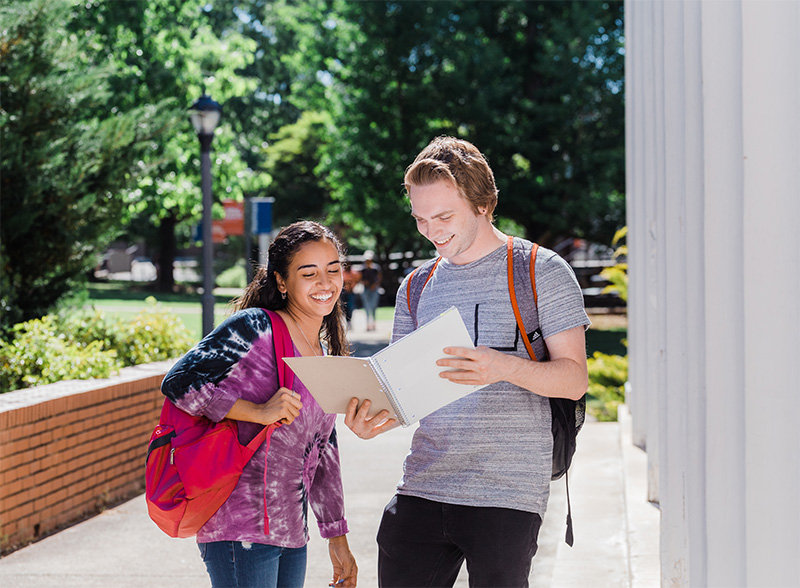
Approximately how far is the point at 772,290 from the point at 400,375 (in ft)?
3.30

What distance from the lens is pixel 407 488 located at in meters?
3.04

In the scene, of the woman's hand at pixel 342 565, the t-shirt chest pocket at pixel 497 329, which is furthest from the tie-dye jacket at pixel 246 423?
the t-shirt chest pocket at pixel 497 329

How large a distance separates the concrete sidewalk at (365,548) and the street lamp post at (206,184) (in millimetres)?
4601

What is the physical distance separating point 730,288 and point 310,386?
46.5 inches

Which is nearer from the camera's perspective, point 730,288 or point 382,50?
point 730,288

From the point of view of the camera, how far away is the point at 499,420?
288 centimetres

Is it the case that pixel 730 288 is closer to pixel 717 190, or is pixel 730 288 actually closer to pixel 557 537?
pixel 717 190

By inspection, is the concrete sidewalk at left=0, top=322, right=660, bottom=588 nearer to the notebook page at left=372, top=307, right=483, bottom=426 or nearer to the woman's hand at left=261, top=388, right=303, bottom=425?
the notebook page at left=372, top=307, right=483, bottom=426

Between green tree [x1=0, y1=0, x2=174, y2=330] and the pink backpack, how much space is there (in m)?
6.17

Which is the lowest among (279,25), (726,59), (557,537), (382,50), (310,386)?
(557,537)

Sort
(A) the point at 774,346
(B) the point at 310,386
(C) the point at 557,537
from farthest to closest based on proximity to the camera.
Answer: (C) the point at 557,537 → (B) the point at 310,386 → (A) the point at 774,346

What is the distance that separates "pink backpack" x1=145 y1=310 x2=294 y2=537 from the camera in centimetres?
270

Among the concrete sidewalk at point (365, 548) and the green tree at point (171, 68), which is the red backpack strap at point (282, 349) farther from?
the green tree at point (171, 68)

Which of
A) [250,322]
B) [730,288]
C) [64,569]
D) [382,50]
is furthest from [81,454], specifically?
[382,50]
